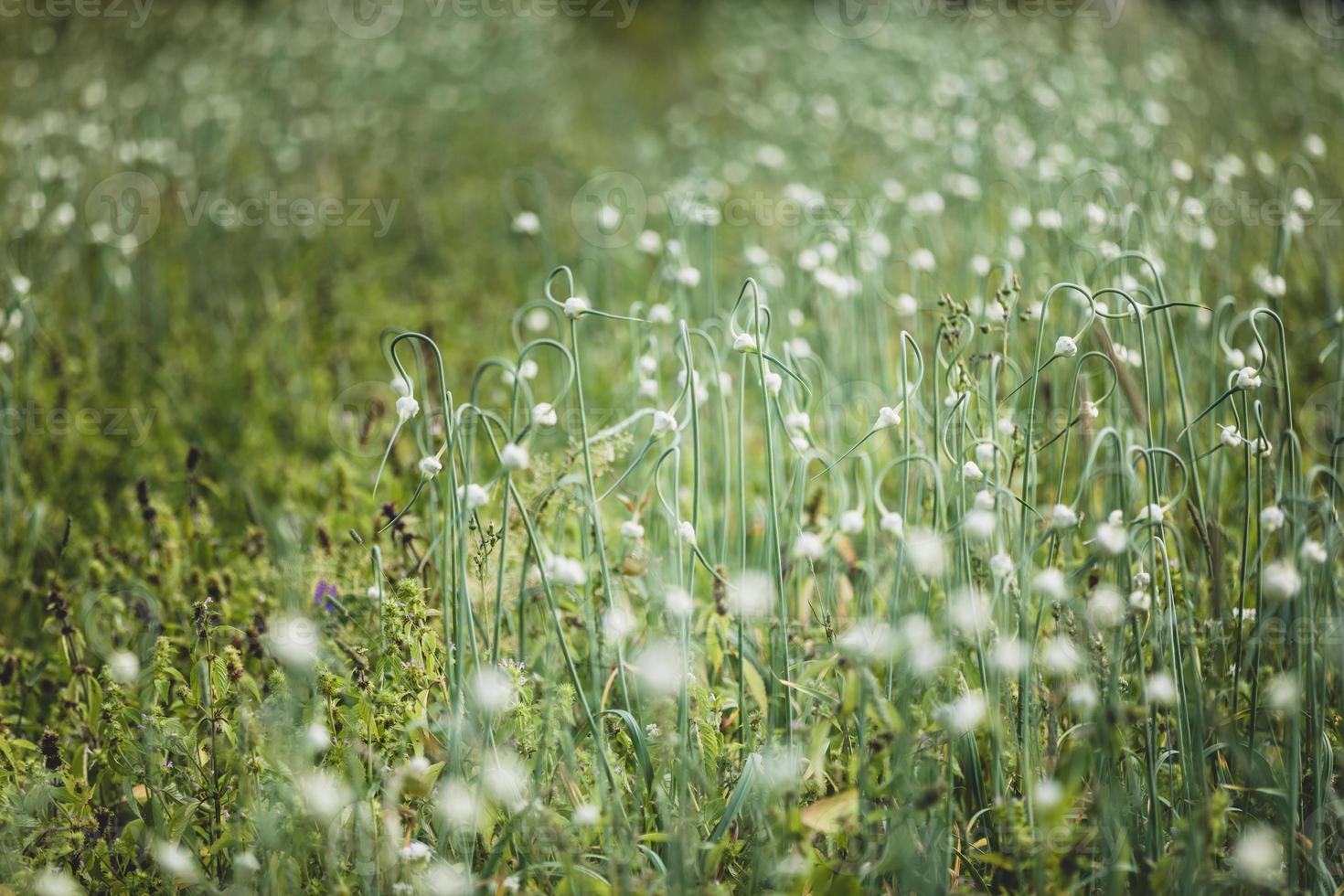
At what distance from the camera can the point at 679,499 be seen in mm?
1972

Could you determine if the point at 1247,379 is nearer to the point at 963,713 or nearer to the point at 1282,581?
the point at 1282,581

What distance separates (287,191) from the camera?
4219mm

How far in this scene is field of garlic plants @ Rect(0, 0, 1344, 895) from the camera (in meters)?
1.33

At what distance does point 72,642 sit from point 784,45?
20.5 ft

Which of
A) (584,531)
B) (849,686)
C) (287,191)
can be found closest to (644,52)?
(287,191)

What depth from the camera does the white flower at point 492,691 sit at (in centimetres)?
119

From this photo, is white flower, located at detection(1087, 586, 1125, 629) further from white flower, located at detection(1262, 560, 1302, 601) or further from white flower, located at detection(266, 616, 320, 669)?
white flower, located at detection(266, 616, 320, 669)
